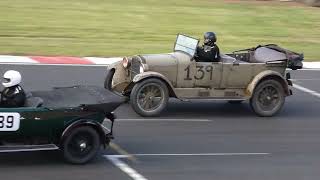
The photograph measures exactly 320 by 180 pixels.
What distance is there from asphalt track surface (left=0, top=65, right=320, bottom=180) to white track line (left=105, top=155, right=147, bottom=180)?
0.01 m

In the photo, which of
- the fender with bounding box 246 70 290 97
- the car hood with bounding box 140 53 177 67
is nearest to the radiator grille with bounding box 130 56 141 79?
the car hood with bounding box 140 53 177 67

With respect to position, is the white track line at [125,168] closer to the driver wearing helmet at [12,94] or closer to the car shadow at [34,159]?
the car shadow at [34,159]

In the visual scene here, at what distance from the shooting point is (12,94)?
10844mm

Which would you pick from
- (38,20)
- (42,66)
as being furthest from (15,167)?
(38,20)

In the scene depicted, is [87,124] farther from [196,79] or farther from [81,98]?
[196,79]

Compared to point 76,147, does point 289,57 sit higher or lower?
higher

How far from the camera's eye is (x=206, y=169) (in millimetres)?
11406

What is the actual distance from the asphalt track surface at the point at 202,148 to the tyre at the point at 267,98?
0.21 meters

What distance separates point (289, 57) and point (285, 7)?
21.8m

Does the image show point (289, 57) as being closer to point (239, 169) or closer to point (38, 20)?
point (239, 169)

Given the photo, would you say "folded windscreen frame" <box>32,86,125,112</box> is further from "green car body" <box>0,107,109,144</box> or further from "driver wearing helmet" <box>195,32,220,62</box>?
"driver wearing helmet" <box>195,32,220,62</box>

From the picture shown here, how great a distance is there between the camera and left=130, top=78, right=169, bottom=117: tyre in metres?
14.8

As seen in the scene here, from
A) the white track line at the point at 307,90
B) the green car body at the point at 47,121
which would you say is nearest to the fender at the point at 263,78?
the white track line at the point at 307,90

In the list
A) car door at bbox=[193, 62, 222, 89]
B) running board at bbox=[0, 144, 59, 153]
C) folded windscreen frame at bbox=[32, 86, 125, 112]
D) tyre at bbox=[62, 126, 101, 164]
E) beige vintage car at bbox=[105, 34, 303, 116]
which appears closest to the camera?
running board at bbox=[0, 144, 59, 153]
